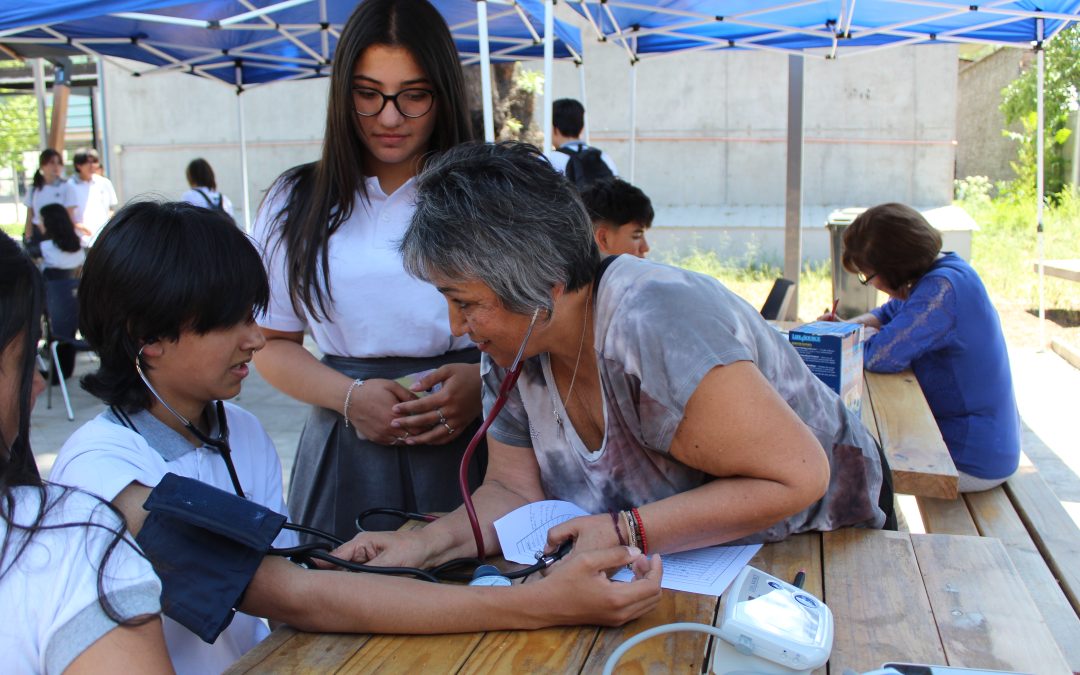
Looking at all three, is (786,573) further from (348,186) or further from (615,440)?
(348,186)

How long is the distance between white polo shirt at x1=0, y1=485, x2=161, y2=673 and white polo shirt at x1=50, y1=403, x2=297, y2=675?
1.04 ft

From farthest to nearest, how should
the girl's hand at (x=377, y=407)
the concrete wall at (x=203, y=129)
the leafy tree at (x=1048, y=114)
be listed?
the concrete wall at (x=203, y=129) → the leafy tree at (x=1048, y=114) → the girl's hand at (x=377, y=407)

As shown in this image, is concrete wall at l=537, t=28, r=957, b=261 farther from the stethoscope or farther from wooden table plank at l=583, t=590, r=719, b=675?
wooden table plank at l=583, t=590, r=719, b=675

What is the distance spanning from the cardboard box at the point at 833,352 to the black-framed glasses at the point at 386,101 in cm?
125

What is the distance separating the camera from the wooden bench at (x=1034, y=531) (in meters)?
2.25

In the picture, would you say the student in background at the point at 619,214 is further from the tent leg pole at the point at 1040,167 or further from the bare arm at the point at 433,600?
the tent leg pole at the point at 1040,167

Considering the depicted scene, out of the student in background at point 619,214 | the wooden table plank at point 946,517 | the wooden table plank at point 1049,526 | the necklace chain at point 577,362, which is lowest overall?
the wooden table plank at point 946,517

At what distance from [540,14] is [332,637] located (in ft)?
16.4

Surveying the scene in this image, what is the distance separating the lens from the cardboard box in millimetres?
2691

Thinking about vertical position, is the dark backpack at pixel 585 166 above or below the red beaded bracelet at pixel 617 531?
above

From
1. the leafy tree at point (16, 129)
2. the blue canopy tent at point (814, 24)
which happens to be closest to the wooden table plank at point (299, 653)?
the blue canopy tent at point (814, 24)

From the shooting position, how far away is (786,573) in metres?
1.58

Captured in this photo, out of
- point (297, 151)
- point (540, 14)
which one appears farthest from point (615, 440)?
Answer: point (297, 151)

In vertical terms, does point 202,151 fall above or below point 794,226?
above
